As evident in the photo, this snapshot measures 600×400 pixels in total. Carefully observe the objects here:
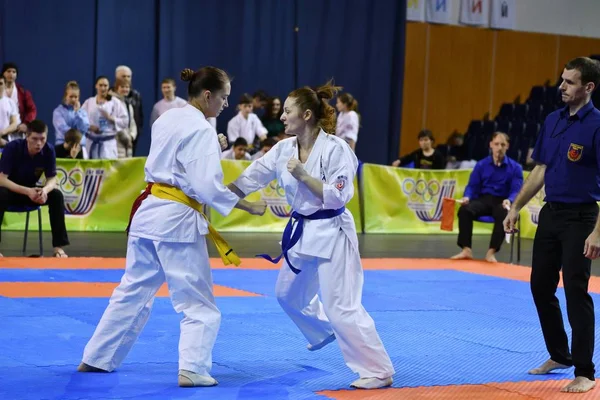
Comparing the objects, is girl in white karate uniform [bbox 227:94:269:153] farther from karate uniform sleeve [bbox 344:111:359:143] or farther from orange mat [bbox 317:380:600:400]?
orange mat [bbox 317:380:600:400]

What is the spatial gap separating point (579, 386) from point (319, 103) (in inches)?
72.6

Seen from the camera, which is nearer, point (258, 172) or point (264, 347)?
point (258, 172)

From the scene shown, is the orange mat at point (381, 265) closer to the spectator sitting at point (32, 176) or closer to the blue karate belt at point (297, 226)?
the spectator sitting at point (32, 176)

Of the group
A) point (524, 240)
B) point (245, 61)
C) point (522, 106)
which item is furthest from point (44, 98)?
point (522, 106)

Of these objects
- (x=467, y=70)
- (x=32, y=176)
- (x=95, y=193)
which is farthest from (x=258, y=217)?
(x=467, y=70)

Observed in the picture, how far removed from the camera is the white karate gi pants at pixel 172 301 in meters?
4.22

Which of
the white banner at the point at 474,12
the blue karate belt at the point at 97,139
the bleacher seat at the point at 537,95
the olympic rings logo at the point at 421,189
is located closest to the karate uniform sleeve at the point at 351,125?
the olympic rings logo at the point at 421,189

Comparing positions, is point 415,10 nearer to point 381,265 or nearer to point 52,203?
point 381,265

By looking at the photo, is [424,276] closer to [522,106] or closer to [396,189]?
[396,189]

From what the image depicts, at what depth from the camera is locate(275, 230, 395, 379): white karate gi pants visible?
4.28 meters

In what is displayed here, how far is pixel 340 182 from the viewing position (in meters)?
4.37

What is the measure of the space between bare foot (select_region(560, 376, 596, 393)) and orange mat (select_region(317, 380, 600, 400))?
0.07 ft

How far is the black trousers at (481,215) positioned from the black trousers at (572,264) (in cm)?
538

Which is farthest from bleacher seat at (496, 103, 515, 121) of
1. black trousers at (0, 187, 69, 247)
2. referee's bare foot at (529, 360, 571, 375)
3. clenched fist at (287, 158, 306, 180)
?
clenched fist at (287, 158, 306, 180)
